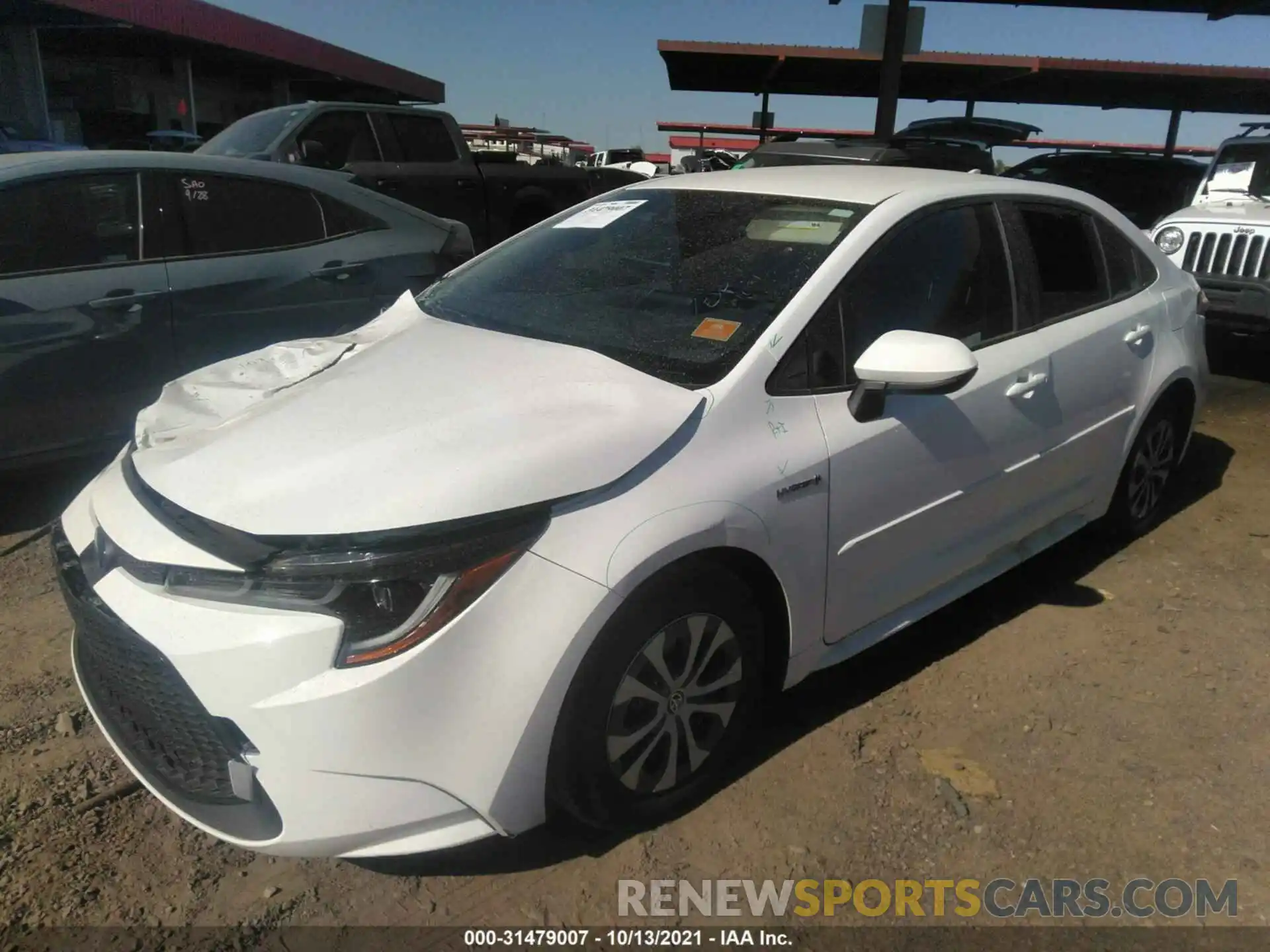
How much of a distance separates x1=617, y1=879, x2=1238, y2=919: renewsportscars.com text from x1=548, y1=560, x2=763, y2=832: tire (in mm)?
203

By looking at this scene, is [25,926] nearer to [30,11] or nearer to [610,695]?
[610,695]

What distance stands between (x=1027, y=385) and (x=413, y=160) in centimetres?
708

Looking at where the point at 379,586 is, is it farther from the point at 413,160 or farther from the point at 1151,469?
the point at 413,160

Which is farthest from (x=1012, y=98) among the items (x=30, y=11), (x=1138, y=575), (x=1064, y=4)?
(x=1138, y=575)

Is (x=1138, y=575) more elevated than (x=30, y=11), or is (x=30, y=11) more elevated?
(x=30, y=11)

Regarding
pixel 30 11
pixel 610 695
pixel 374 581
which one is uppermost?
pixel 30 11

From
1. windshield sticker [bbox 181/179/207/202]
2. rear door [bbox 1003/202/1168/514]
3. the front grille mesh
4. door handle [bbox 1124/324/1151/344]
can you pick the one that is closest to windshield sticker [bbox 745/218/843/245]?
rear door [bbox 1003/202/1168/514]

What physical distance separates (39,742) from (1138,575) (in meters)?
4.07

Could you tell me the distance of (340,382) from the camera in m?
2.57

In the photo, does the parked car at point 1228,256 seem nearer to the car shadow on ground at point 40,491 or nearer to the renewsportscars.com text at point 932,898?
the renewsportscars.com text at point 932,898

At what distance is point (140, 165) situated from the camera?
14.6 feet

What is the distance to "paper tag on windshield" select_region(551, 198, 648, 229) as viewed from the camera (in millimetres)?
3391

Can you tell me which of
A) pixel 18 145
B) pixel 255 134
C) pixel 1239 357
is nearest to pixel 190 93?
pixel 18 145

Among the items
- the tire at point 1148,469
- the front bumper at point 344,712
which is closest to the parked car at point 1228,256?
the tire at point 1148,469
